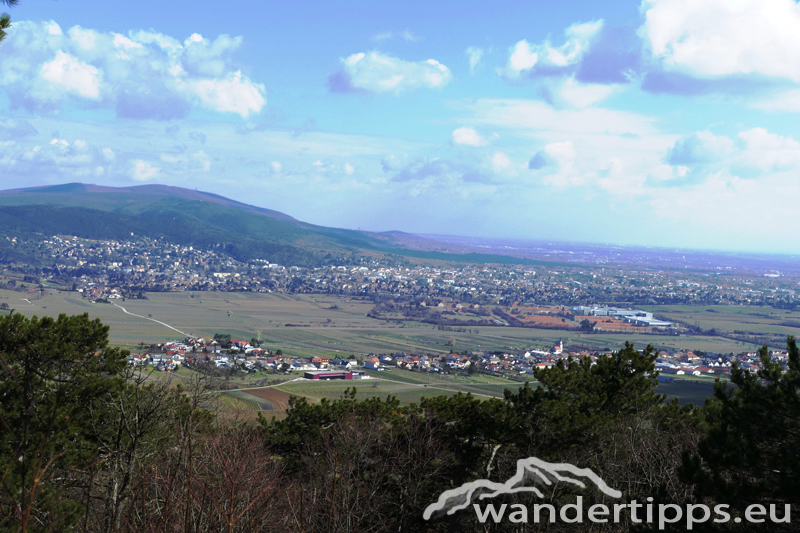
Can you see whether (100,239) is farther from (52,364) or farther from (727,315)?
(52,364)

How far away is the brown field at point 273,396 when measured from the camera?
2491cm

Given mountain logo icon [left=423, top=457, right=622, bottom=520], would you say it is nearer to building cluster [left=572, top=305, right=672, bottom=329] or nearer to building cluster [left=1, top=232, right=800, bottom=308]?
building cluster [left=572, top=305, right=672, bottom=329]

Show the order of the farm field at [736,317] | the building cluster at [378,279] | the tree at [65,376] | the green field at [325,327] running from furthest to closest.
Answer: the building cluster at [378,279]
the farm field at [736,317]
the green field at [325,327]
the tree at [65,376]

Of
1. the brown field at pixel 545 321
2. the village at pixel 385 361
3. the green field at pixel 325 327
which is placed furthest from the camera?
the brown field at pixel 545 321

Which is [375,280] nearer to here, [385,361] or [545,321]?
[545,321]

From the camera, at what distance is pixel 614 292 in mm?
101750

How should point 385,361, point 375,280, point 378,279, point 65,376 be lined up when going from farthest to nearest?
point 378,279
point 375,280
point 385,361
point 65,376

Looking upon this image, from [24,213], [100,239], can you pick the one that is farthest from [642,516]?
[24,213]

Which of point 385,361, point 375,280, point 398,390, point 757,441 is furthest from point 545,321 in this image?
point 757,441

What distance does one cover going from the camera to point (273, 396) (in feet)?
90.6

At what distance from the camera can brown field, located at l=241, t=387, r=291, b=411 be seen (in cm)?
2491

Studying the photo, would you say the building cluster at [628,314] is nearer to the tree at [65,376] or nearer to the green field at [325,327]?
the green field at [325,327]

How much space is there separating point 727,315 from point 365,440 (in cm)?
7525

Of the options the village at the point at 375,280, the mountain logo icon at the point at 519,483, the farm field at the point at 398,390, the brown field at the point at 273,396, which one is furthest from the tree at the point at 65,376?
the village at the point at 375,280
